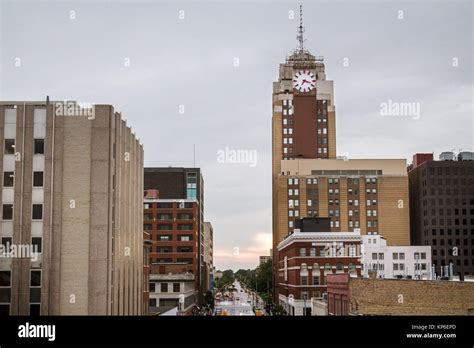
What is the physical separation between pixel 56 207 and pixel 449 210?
358 ft

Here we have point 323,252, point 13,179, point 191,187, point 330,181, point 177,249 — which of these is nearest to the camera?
point 13,179

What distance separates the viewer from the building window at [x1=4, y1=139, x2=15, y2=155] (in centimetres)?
3610

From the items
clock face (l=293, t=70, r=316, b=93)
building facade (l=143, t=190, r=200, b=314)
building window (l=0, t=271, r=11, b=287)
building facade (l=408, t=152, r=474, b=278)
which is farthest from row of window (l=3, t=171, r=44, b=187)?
clock face (l=293, t=70, r=316, b=93)

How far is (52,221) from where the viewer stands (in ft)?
116

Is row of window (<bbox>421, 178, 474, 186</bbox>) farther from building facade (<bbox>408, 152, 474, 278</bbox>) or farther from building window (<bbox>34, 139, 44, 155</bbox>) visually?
building window (<bbox>34, 139, 44, 155</bbox>)

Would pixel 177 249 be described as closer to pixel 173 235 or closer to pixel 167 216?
pixel 173 235

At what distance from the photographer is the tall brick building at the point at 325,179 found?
13162 centimetres

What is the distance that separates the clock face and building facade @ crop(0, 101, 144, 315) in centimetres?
11603

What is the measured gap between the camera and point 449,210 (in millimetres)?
130625

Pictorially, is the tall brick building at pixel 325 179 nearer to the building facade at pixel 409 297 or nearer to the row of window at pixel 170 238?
the row of window at pixel 170 238

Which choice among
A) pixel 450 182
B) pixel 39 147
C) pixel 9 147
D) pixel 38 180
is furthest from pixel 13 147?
pixel 450 182
